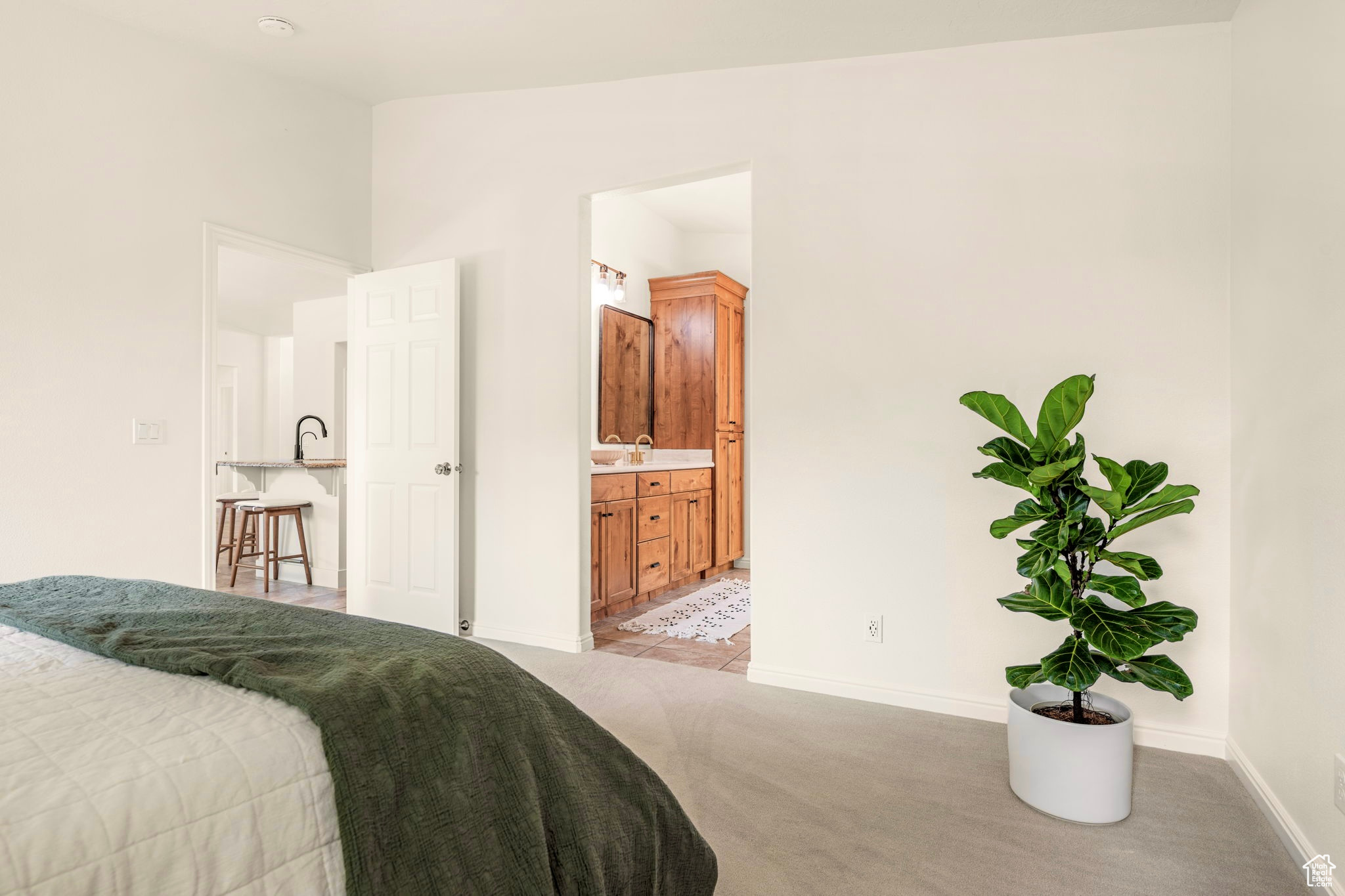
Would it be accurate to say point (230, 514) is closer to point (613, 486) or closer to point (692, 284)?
point (613, 486)

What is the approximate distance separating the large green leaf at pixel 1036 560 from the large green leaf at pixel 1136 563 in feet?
0.46

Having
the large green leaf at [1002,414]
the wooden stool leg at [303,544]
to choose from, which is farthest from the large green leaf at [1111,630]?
the wooden stool leg at [303,544]

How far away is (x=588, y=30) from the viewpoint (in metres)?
3.02

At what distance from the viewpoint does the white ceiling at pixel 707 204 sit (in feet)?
17.2

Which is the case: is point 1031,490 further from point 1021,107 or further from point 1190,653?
point 1021,107

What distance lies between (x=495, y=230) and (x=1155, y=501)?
10.4 ft

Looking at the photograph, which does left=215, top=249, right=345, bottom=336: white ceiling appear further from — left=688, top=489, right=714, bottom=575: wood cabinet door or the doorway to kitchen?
left=688, top=489, right=714, bottom=575: wood cabinet door

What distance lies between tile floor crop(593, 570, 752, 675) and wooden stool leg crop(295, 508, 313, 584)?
247 cm

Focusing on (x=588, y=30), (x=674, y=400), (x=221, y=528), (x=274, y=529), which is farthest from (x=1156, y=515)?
(x=221, y=528)

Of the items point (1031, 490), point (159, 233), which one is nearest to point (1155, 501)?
point (1031, 490)

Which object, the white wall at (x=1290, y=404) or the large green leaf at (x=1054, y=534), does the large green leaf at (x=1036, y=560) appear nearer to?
the large green leaf at (x=1054, y=534)

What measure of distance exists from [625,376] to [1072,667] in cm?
402

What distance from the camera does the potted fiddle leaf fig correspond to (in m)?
1.97

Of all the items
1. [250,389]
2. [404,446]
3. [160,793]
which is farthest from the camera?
[250,389]
